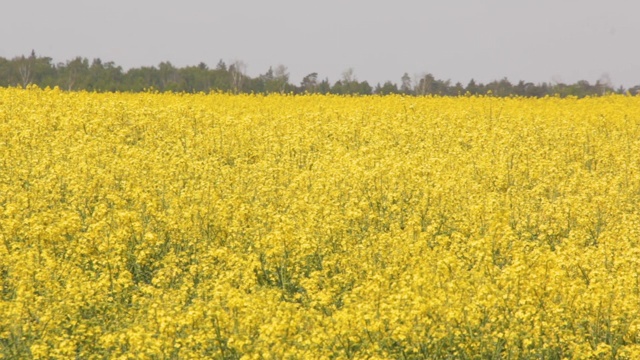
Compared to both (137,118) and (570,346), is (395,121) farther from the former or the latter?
(570,346)

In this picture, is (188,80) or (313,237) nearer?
(313,237)

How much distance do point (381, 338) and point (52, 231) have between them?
19.7 ft

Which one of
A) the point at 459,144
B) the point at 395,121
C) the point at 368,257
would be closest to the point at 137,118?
the point at 395,121

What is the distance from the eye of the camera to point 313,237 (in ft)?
45.7

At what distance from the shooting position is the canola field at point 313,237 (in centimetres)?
1042

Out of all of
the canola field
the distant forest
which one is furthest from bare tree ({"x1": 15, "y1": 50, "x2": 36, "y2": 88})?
the canola field

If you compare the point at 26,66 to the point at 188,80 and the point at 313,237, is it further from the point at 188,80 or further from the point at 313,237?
the point at 313,237

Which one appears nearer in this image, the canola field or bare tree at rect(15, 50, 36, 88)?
the canola field

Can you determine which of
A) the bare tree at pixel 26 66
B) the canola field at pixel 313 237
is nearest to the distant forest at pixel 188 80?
the bare tree at pixel 26 66

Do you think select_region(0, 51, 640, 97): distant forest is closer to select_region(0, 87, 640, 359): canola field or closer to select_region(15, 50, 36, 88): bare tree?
select_region(15, 50, 36, 88): bare tree

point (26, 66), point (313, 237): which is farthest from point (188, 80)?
point (313, 237)

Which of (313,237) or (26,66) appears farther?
(26,66)

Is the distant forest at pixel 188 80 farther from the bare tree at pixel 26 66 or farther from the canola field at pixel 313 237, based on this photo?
the canola field at pixel 313 237

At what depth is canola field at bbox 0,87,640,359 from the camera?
1042 centimetres
